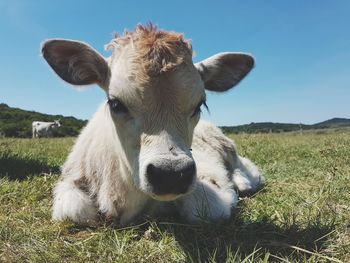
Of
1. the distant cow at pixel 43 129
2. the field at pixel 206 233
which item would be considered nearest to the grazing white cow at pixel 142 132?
the field at pixel 206 233

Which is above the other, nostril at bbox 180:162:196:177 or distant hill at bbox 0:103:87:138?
distant hill at bbox 0:103:87:138

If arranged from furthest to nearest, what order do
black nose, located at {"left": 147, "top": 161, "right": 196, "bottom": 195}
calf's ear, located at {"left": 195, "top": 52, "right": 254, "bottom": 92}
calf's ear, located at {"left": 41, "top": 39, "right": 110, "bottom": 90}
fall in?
calf's ear, located at {"left": 195, "top": 52, "right": 254, "bottom": 92} < calf's ear, located at {"left": 41, "top": 39, "right": 110, "bottom": 90} < black nose, located at {"left": 147, "top": 161, "right": 196, "bottom": 195}

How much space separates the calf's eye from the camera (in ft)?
13.4

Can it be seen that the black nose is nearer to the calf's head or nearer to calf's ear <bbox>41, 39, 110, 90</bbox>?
the calf's head

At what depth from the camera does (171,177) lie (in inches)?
132

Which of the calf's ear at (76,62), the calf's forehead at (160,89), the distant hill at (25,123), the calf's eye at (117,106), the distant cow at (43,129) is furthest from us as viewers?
the distant hill at (25,123)

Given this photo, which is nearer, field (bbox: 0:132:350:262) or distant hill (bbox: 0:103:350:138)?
field (bbox: 0:132:350:262)

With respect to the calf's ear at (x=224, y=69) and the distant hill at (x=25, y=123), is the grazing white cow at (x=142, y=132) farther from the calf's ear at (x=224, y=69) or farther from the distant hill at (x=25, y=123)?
the distant hill at (x=25, y=123)

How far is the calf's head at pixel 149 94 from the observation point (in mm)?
3451

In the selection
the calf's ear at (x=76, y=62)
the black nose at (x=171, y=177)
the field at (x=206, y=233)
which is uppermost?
the calf's ear at (x=76, y=62)

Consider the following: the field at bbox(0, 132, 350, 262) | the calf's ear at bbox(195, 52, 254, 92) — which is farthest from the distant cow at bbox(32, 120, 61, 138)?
the calf's ear at bbox(195, 52, 254, 92)

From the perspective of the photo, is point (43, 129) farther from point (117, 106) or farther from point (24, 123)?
point (117, 106)

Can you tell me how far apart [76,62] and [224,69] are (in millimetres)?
1531

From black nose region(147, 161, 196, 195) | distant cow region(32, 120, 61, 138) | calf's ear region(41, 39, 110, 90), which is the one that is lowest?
black nose region(147, 161, 196, 195)
